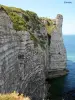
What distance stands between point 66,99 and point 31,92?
15045mm

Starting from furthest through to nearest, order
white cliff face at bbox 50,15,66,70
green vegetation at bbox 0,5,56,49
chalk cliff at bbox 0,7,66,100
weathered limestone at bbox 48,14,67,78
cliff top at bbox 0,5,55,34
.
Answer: white cliff face at bbox 50,15,66,70 → weathered limestone at bbox 48,14,67,78 → green vegetation at bbox 0,5,56,49 → cliff top at bbox 0,5,55,34 → chalk cliff at bbox 0,7,66,100

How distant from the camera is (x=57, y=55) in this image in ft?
290

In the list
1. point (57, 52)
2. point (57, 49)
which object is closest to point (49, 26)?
point (57, 49)

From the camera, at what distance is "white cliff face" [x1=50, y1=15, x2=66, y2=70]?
8719 centimetres

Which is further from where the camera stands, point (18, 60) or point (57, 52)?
point (57, 52)

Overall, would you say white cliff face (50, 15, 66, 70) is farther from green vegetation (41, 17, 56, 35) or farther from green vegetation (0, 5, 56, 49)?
green vegetation (0, 5, 56, 49)

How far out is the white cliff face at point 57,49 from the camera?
87.2 m

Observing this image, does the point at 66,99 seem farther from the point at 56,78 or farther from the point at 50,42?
the point at 50,42

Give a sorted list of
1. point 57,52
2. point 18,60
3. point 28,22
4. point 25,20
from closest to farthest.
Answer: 1. point 18,60
2. point 25,20
3. point 28,22
4. point 57,52

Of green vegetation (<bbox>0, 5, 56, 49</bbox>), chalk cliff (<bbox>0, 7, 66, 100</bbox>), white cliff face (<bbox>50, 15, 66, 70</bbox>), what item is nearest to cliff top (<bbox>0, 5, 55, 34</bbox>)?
green vegetation (<bbox>0, 5, 56, 49</bbox>)

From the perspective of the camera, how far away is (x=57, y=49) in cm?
8838

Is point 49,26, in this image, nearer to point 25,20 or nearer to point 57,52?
point 57,52

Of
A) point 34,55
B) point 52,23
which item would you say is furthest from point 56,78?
point 34,55

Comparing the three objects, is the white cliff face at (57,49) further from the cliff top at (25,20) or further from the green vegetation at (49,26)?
the cliff top at (25,20)
